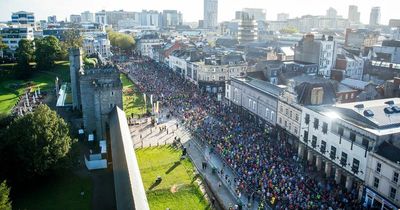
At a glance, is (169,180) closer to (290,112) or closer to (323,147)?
(323,147)

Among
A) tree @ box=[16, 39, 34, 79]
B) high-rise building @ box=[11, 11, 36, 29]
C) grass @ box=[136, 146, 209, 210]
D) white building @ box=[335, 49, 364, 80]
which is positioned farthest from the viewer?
high-rise building @ box=[11, 11, 36, 29]

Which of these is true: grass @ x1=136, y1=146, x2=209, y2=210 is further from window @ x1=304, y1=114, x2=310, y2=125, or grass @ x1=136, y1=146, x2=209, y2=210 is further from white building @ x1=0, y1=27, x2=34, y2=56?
white building @ x1=0, y1=27, x2=34, y2=56

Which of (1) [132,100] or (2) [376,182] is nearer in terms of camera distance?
(2) [376,182]

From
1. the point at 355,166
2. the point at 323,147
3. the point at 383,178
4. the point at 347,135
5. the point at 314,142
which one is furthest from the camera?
the point at 314,142

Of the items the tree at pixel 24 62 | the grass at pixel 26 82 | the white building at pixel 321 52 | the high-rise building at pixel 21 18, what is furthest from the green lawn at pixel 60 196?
the high-rise building at pixel 21 18

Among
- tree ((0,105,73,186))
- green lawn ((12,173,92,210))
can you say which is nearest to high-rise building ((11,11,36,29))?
tree ((0,105,73,186))

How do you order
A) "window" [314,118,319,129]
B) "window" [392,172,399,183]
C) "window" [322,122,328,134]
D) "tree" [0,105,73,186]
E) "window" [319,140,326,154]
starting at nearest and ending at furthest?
"window" [392,172,399,183], "tree" [0,105,73,186], "window" [322,122,328,134], "window" [319,140,326,154], "window" [314,118,319,129]

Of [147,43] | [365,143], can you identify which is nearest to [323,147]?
[365,143]
